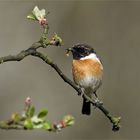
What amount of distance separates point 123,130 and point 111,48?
84.9 inches

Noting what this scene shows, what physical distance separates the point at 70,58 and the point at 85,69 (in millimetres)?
6088

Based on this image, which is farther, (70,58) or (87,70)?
(70,58)

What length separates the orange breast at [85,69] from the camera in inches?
241

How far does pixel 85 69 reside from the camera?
6152 millimetres

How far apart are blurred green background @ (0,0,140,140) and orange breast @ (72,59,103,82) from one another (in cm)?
567

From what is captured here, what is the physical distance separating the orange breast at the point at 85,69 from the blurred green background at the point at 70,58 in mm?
5670

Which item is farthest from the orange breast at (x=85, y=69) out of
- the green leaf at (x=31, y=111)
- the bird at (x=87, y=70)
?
the green leaf at (x=31, y=111)

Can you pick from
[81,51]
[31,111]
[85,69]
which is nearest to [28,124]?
[31,111]

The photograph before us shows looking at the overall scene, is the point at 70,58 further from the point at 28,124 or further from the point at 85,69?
the point at 28,124

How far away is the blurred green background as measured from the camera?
476 inches

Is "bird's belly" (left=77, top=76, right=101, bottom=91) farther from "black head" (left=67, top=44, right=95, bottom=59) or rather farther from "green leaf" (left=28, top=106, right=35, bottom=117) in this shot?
"green leaf" (left=28, top=106, right=35, bottom=117)

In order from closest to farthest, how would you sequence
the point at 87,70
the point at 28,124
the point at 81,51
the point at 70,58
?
the point at 28,124
the point at 81,51
the point at 87,70
the point at 70,58

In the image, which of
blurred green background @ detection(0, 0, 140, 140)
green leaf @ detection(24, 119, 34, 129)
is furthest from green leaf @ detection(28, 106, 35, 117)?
blurred green background @ detection(0, 0, 140, 140)

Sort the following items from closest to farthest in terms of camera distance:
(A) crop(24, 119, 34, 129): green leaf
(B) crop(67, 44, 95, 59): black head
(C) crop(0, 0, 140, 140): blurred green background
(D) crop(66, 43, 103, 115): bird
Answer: (A) crop(24, 119, 34, 129): green leaf
(B) crop(67, 44, 95, 59): black head
(D) crop(66, 43, 103, 115): bird
(C) crop(0, 0, 140, 140): blurred green background
